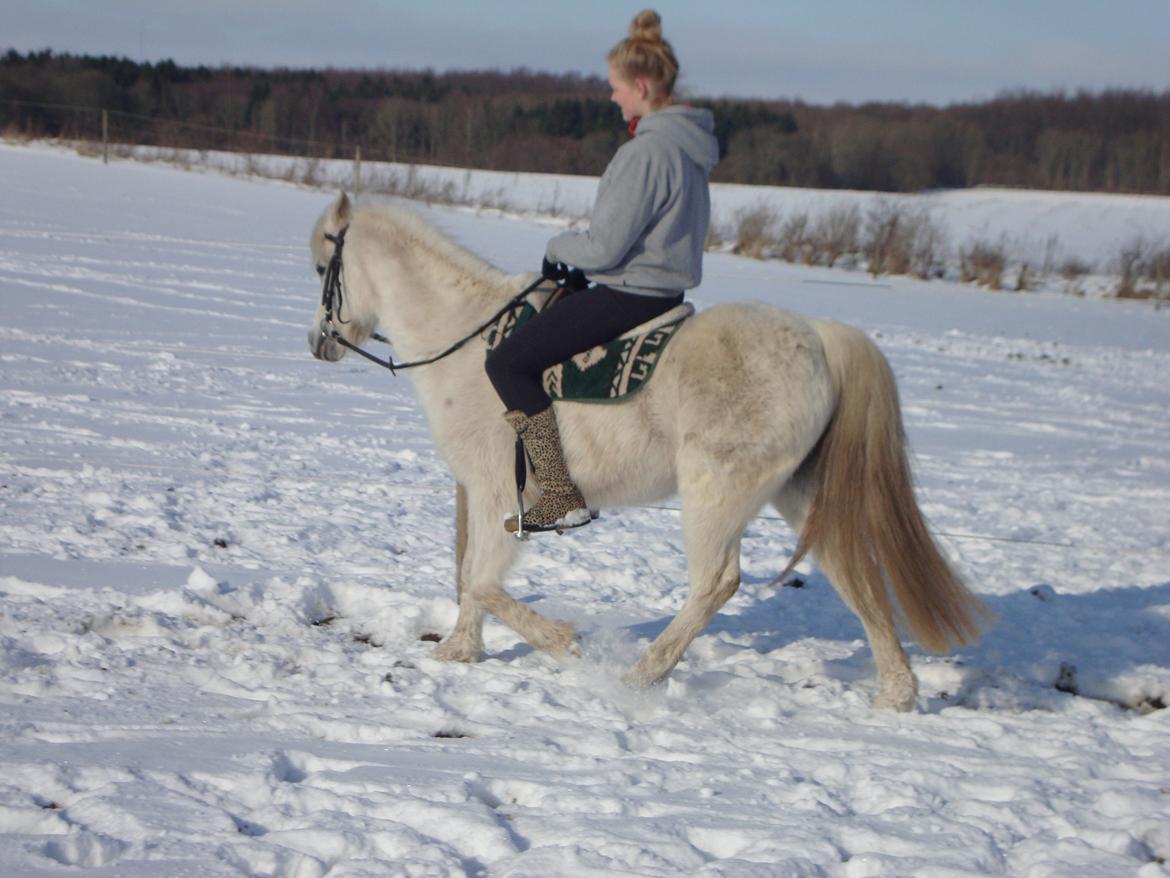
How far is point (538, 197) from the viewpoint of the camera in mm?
36625

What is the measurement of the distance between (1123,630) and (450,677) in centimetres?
353

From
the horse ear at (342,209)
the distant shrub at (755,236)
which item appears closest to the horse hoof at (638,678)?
the horse ear at (342,209)

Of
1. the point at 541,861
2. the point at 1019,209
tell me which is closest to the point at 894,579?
the point at 541,861

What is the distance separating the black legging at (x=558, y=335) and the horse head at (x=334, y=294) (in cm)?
101

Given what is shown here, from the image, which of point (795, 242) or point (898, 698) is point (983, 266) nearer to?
point (795, 242)

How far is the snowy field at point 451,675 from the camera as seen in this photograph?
3258 mm

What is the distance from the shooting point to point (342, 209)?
5441mm

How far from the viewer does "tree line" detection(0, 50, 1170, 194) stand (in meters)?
45.2

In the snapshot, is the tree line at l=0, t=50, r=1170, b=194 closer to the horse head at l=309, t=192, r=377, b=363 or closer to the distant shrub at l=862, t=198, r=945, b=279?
the distant shrub at l=862, t=198, r=945, b=279

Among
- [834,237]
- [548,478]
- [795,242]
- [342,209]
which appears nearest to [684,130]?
[548,478]

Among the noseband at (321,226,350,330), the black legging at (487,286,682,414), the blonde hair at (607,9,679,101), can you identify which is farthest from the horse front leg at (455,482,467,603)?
the blonde hair at (607,9,679,101)

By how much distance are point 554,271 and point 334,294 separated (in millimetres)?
1175

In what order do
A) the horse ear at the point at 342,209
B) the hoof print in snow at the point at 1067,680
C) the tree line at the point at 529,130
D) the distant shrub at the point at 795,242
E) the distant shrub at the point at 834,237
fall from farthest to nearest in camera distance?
the tree line at the point at 529,130
the distant shrub at the point at 834,237
the distant shrub at the point at 795,242
the horse ear at the point at 342,209
the hoof print in snow at the point at 1067,680

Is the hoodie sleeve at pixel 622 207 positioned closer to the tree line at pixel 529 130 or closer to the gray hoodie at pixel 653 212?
the gray hoodie at pixel 653 212
